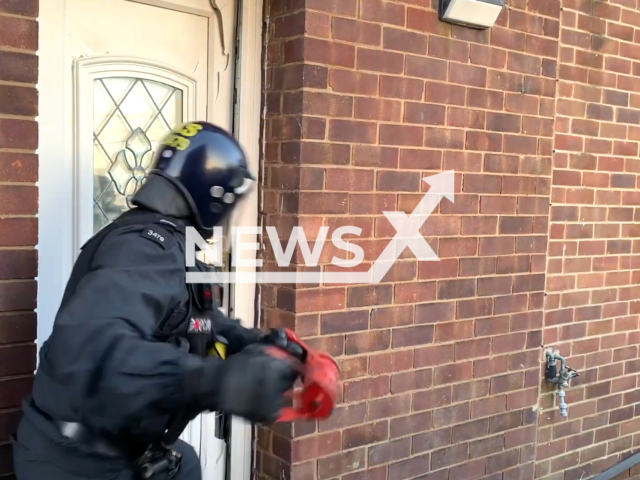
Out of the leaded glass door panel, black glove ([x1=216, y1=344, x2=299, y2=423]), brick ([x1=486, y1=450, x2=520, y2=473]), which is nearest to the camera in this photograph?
black glove ([x1=216, y1=344, x2=299, y2=423])

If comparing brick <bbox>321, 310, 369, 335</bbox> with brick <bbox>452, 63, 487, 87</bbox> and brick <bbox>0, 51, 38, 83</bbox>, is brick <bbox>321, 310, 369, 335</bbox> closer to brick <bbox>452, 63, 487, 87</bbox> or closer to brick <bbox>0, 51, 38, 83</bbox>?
brick <bbox>452, 63, 487, 87</bbox>

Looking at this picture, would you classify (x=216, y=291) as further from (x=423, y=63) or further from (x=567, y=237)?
(x=567, y=237)

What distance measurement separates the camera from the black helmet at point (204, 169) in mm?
2270

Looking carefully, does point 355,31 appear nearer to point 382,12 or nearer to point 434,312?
point 382,12

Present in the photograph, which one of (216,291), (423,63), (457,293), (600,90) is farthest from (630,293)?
Result: (216,291)

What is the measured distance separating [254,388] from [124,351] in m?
0.33

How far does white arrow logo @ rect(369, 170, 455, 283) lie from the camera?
3.50 metres

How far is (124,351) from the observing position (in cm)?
182

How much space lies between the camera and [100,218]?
9.97 ft

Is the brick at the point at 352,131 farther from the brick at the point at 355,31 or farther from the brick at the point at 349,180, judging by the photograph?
the brick at the point at 355,31

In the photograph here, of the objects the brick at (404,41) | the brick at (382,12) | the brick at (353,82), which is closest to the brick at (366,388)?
the brick at (353,82)

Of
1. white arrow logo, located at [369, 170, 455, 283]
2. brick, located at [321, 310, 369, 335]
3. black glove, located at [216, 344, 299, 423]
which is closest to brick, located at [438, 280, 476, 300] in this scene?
white arrow logo, located at [369, 170, 455, 283]

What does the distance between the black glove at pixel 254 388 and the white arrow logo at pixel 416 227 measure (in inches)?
65.8

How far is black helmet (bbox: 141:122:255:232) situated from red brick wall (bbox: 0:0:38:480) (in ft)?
1.92
